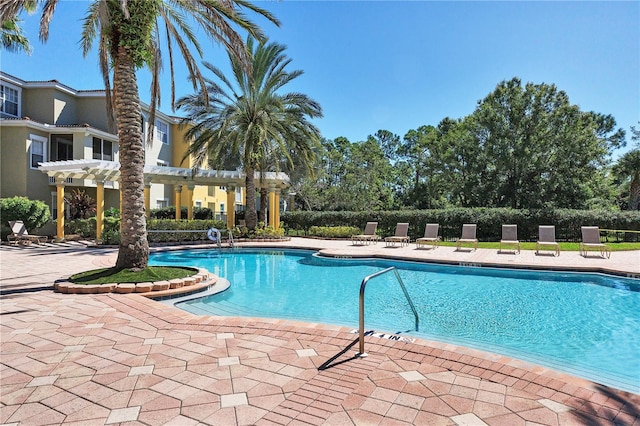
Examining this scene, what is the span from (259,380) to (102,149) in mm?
25771

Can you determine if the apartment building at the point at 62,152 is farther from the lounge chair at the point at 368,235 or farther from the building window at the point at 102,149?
the lounge chair at the point at 368,235

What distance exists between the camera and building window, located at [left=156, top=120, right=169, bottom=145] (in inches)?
1136

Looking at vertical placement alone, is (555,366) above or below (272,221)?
below

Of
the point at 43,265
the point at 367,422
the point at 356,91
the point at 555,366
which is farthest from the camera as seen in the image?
the point at 356,91

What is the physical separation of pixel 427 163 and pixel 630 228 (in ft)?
43.8

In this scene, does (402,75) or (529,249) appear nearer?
(529,249)

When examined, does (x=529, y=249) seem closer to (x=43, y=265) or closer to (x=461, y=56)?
(x=461, y=56)

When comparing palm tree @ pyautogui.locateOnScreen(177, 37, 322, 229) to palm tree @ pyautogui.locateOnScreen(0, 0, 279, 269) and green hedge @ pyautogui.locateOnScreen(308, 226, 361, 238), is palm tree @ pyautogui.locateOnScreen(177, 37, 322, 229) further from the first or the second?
palm tree @ pyautogui.locateOnScreen(0, 0, 279, 269)

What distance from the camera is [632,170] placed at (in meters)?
27.7

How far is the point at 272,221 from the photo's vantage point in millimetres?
21812

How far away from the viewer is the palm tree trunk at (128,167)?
8.66 metres

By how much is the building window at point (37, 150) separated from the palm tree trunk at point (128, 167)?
1724 cm

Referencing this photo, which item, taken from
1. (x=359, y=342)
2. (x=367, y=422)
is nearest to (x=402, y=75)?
(x=359, y=342)

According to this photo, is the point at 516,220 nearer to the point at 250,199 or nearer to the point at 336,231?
the point at 336,231
